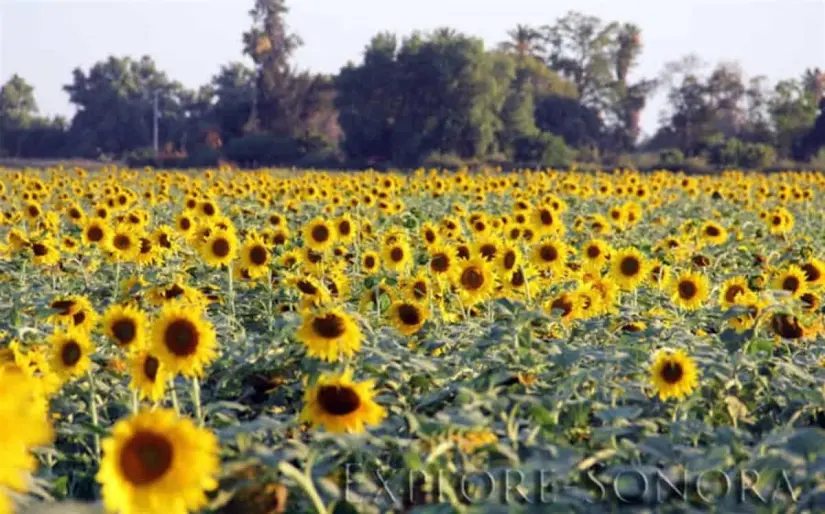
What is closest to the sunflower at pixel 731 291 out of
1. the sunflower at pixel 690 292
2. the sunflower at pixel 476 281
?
the sunflower at pixel 690 292

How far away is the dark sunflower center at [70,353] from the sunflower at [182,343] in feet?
1.11

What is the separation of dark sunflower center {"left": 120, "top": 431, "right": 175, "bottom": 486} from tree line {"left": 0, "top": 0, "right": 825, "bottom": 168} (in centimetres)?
2809

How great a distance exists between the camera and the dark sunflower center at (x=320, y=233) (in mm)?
5500

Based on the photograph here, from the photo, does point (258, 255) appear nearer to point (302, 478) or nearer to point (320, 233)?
point (320, 233)

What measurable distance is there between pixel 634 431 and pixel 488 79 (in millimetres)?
36711

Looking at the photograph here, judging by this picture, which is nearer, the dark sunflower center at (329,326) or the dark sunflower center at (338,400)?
the dark sunflower center at (338,400)

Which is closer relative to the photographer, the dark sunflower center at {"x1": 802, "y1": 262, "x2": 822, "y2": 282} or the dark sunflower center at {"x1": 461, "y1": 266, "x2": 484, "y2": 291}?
the dark sunflower center at {"x1": 461, "y1": 266, "x2": 484, "y2": 291}

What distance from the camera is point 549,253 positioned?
5.01 m

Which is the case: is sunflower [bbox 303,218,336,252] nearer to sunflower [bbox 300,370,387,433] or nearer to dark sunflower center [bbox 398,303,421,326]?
dark sunflower center [bbox 398,303,421,326]

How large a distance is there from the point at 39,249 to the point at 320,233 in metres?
1.37

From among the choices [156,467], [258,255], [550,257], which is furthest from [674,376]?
[258,255]

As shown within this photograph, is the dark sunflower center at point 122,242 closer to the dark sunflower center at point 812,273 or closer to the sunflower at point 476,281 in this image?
the sunflower at point 476,281

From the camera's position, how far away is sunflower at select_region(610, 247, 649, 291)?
4.75 m

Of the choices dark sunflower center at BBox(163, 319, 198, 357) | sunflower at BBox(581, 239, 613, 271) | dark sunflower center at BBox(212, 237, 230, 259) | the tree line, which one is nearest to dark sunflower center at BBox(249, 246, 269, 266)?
dark sunflower center at BBox(212, 237, 230, 259)
